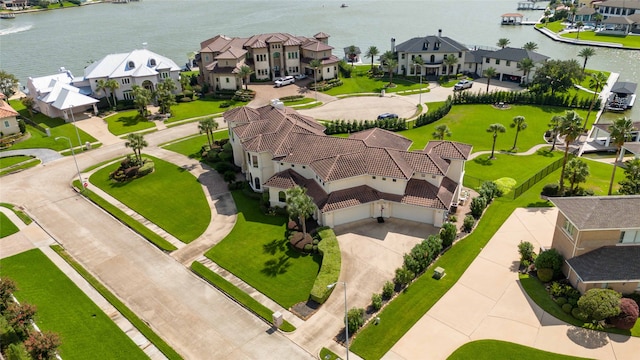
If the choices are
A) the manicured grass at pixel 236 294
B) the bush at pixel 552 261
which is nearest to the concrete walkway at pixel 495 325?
the bush at pixel 552 261

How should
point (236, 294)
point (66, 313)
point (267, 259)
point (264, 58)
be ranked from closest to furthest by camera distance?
point (66, 313)
point (236, 294)
point (267, 259)
point (264, 58)

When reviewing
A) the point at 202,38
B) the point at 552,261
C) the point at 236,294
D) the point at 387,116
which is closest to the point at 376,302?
the point at 236,294

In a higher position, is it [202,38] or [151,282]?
[202,38]

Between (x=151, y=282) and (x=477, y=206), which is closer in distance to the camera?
(x=151, y=282)

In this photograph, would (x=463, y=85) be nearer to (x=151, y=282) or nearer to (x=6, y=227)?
(x=151, y=282)

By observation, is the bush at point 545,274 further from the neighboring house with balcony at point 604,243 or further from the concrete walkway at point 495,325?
the concrete walkway at point 495,325

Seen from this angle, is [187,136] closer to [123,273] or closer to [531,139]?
[123,273]
